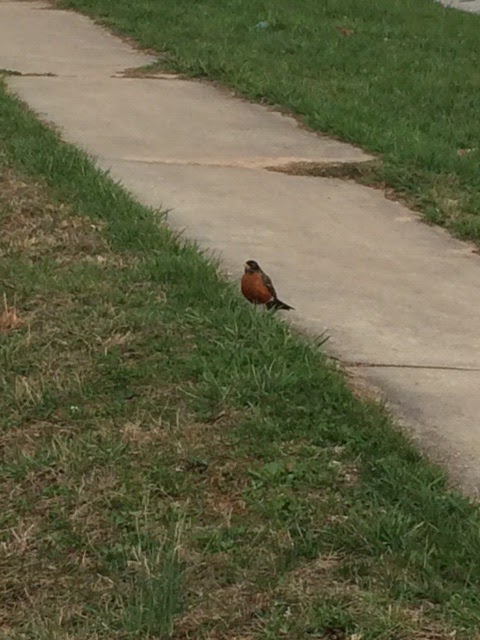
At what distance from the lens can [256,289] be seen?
4695mm

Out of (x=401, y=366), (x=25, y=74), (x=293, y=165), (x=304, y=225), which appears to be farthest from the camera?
(x=25, y=74)

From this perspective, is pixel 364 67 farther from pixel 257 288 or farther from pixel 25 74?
pixel 257 288

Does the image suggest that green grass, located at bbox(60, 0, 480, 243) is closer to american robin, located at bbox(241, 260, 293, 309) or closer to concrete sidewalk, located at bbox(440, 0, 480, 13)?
concrete sidewalk, located at bbox(440, 0, 480, 13)

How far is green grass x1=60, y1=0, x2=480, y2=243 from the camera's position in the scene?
23.4 feet

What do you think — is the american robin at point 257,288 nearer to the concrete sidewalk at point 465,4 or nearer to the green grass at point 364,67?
the green grass at point 364,67

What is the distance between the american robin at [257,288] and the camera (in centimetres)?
469

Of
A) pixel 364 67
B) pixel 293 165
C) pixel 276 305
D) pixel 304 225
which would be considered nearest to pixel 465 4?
pixel 364 67

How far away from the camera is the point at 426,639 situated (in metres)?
2.82

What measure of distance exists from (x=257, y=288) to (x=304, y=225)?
60.6 inches

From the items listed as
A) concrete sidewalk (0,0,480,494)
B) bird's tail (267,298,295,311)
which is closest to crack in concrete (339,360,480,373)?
concrete sidewalk (0,0,480,494)

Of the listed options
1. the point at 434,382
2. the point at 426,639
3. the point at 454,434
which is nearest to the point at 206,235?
the point at 434,382

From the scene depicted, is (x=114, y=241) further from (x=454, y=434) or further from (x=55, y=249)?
(x=454, y=434)

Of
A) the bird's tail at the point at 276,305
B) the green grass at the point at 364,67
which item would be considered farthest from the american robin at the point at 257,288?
the green grass at the point at 364,67

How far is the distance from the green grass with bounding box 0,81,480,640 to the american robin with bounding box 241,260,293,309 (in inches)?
3.7
